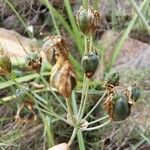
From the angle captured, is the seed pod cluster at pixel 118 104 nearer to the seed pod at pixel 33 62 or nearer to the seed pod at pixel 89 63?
the seed pod at pixel 89 63

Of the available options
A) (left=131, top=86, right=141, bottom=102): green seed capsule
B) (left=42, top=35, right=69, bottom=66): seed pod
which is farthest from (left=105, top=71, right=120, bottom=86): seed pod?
(left=42, top=35, right=69, bottom=66): seed pod

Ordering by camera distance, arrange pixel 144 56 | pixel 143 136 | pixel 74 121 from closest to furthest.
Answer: pixel 74 121, pixel 143 136, pixel 144 56

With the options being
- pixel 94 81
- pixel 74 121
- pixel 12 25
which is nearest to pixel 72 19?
pixel 94 81

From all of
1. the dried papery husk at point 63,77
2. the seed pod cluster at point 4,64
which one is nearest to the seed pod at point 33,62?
the seed pod cluster at point 4,64

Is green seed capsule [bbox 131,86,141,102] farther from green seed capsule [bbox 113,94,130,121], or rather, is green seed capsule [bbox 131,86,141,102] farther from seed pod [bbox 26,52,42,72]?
seed pod [bbox 26,52,42,72]

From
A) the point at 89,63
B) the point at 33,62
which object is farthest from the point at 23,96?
the point at 89,63

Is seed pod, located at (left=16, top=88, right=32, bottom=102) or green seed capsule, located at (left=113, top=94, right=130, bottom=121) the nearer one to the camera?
green seed capsule, located at (left=113, top=94, right=130, bottom=121)

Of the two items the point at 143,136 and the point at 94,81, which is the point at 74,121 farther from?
the point at 94,81
